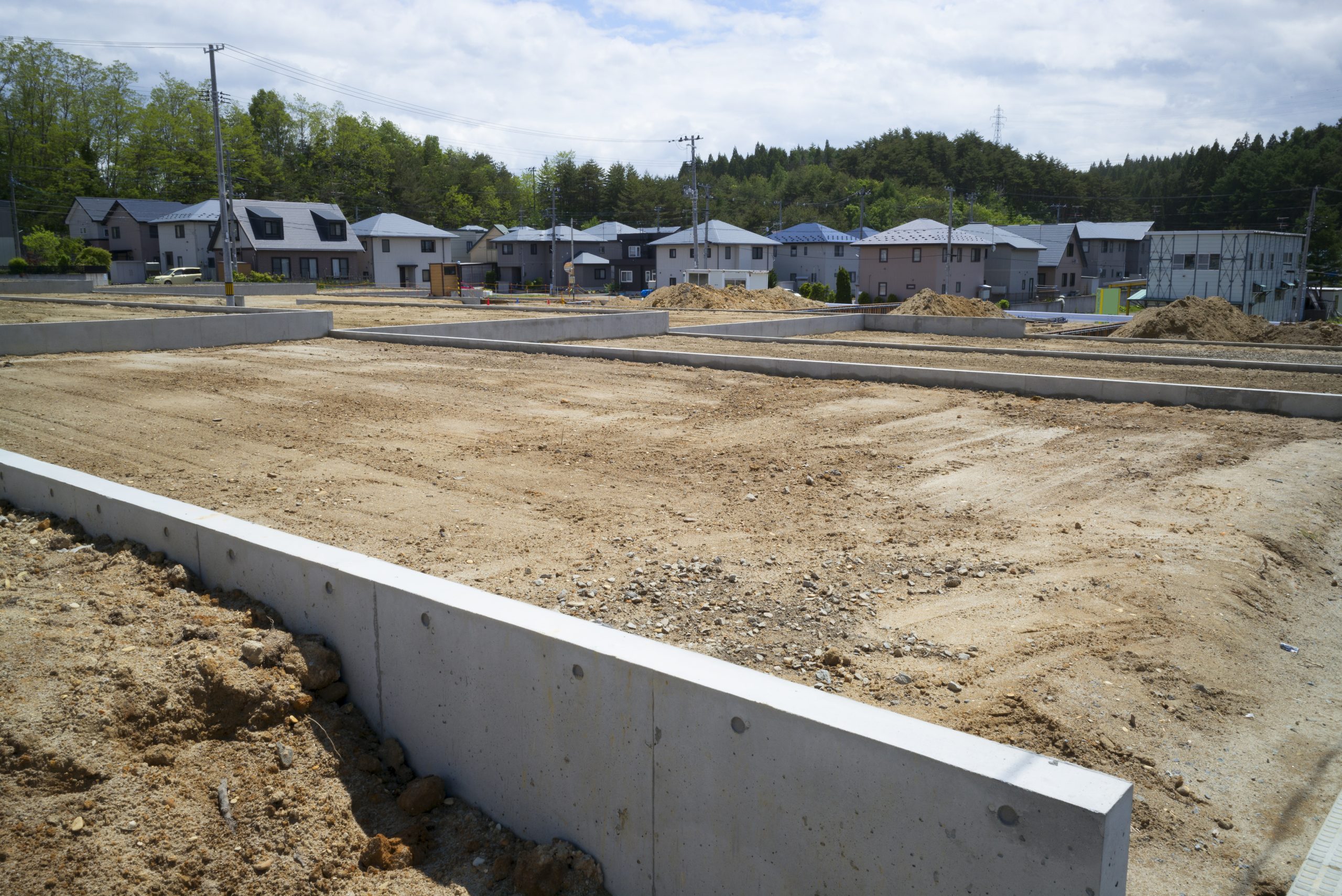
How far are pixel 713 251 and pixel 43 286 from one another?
45.7 m

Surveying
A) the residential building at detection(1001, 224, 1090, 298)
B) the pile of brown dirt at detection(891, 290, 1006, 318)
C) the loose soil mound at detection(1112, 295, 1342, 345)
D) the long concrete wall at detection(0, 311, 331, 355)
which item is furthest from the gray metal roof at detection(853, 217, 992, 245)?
the long concrete wall at detection(0, 311, 331, 355)

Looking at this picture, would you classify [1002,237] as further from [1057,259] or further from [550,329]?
[550,329]

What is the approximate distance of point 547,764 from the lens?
3898 millimetres

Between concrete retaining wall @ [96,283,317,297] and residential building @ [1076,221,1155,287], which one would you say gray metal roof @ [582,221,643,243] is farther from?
residential building @ [1076,221,1155,287]

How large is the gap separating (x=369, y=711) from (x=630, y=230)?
81776mm

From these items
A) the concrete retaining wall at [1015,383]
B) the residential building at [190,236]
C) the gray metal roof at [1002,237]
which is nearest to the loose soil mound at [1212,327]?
the concrete retaining wall at [1015,383]

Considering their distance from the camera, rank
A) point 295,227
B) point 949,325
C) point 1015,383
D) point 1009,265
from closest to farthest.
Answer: point 1015,383
point 949,325
point 295,227
point 1009,265

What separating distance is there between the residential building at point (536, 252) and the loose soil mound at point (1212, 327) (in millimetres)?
55321

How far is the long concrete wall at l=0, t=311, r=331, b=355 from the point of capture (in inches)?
725

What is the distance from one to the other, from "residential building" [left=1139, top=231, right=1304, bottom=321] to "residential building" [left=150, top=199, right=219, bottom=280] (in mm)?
66723

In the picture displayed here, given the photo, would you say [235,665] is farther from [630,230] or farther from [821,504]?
[630,230]

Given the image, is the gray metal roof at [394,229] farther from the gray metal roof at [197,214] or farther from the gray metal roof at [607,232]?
the gray metal roof at [607,232]

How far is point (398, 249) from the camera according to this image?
72625 millimetres

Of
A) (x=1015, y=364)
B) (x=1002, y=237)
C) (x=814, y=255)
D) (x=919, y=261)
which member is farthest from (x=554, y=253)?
(x=1015, y=364)
